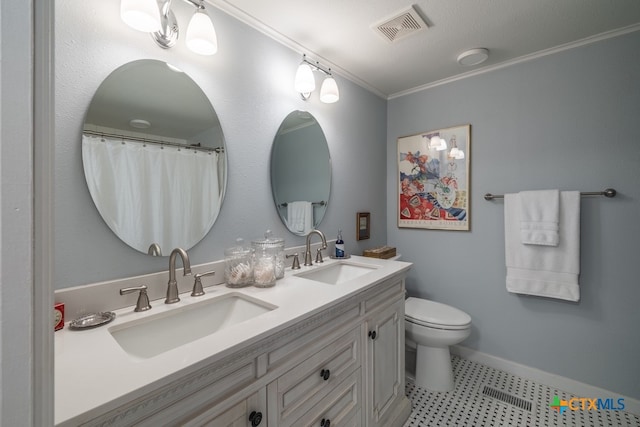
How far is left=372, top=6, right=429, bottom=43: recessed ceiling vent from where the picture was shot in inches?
54.9

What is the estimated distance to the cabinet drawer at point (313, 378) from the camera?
831 mm

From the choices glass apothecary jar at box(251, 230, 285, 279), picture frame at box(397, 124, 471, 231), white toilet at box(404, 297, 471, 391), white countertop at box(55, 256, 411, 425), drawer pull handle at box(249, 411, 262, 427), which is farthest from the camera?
picture frame at box(397, 124, 471, 231)

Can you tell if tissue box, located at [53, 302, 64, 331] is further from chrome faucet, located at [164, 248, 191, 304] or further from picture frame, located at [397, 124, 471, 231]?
picture frame, located at [397, 124, 471, 231]

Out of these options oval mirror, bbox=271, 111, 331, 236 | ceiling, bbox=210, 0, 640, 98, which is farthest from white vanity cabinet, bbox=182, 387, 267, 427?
ceiling, bbox=210, 0, 640, 98

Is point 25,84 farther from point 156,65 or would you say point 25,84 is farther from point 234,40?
point 234,40

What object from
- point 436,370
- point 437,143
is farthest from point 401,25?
point 436,370

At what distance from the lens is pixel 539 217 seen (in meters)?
1.74

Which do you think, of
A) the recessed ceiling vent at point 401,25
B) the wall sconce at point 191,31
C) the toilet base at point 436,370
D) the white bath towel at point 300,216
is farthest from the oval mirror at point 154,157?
the toilet base at point 436,370

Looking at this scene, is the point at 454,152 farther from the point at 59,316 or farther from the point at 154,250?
the point at 59,316

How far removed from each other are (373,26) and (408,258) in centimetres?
181

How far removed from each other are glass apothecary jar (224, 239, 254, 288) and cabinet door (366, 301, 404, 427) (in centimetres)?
62

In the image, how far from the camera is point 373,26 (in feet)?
4.87

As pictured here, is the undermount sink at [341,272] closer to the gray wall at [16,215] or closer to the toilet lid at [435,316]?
the toilet lid at [435,316]

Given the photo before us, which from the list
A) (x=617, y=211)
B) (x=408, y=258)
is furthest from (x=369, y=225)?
(x=617, y=211)
